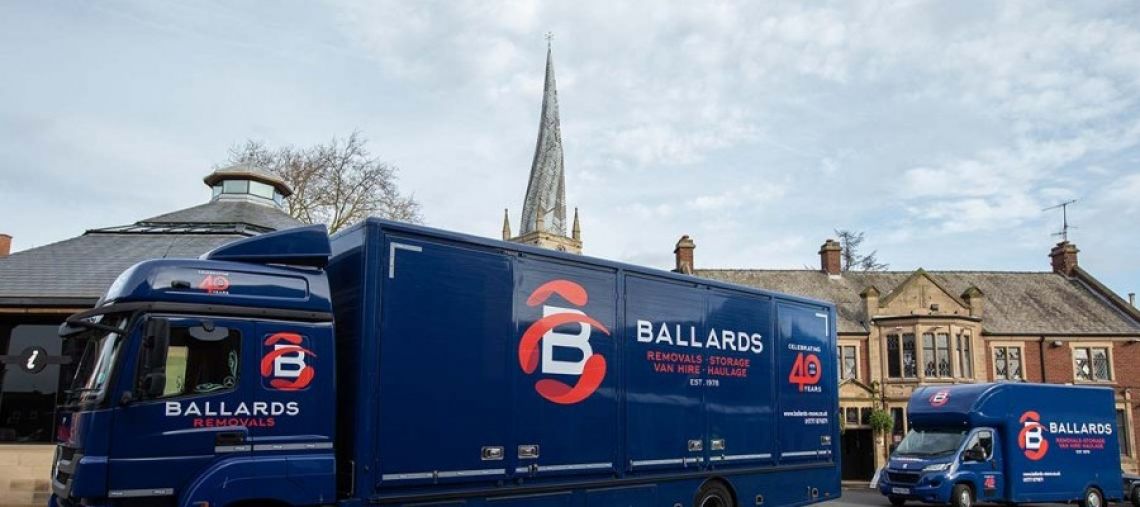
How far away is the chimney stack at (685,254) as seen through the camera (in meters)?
40.6

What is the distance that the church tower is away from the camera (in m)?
91.8

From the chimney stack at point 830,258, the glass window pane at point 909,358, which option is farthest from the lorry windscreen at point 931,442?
the chimney stack at point 830,258

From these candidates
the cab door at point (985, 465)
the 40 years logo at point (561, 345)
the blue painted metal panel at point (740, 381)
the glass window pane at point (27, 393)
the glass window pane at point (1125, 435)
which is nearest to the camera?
the 40 years logo at point (561, 345)

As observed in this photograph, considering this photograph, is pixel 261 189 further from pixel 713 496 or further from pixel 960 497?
pixel 960 497

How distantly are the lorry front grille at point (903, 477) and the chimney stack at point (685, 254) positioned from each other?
862 inches

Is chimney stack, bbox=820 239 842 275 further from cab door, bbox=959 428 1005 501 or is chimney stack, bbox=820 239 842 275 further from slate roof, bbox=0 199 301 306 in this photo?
slate roof, bbox=0 199 301 306

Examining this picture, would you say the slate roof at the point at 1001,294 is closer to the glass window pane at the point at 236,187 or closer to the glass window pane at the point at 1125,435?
the glass window pane at the point at 1125,435

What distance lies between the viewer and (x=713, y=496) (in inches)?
427

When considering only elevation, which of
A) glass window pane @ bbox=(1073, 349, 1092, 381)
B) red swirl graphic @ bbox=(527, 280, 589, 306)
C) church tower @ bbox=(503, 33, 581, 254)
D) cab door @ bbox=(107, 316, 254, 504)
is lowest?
cab door @ bbox=(107, 316, 254, 504)

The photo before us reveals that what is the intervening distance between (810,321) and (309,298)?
8182 millimetres

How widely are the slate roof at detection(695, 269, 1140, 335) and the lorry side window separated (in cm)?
3403

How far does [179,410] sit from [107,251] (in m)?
14.8

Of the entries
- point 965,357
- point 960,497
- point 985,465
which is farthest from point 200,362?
point 965,357

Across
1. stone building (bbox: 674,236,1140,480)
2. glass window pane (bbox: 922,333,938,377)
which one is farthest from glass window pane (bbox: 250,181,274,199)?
glass window pane (bbox: 922,333,938,377)
